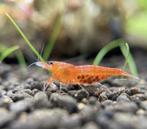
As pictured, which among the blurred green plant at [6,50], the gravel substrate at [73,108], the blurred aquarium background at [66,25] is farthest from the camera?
the blurred aquarium background at [66,25]

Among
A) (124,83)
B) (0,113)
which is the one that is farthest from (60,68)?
(124,83)

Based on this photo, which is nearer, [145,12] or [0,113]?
[0,113]

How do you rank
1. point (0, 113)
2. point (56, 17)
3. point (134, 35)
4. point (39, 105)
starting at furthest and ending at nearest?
point (134, 35) < point (56, 17) < point (39, 105) < point (0, 113)

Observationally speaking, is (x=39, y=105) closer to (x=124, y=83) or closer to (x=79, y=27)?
(x=124, y=83)

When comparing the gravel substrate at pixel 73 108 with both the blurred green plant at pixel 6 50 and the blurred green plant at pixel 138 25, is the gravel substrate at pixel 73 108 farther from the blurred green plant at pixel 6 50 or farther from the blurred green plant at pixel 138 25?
the blurred green plant at pixel 138 25

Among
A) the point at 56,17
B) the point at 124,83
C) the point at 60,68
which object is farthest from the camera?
the point at 56,17

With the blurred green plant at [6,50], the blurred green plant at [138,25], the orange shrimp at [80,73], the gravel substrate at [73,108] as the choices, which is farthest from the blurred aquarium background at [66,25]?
the orange shrimp at [80,73]

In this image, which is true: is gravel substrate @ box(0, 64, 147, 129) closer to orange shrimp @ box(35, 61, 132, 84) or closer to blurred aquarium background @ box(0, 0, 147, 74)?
orange shrimp @ box(35, 61, 132, 84)
